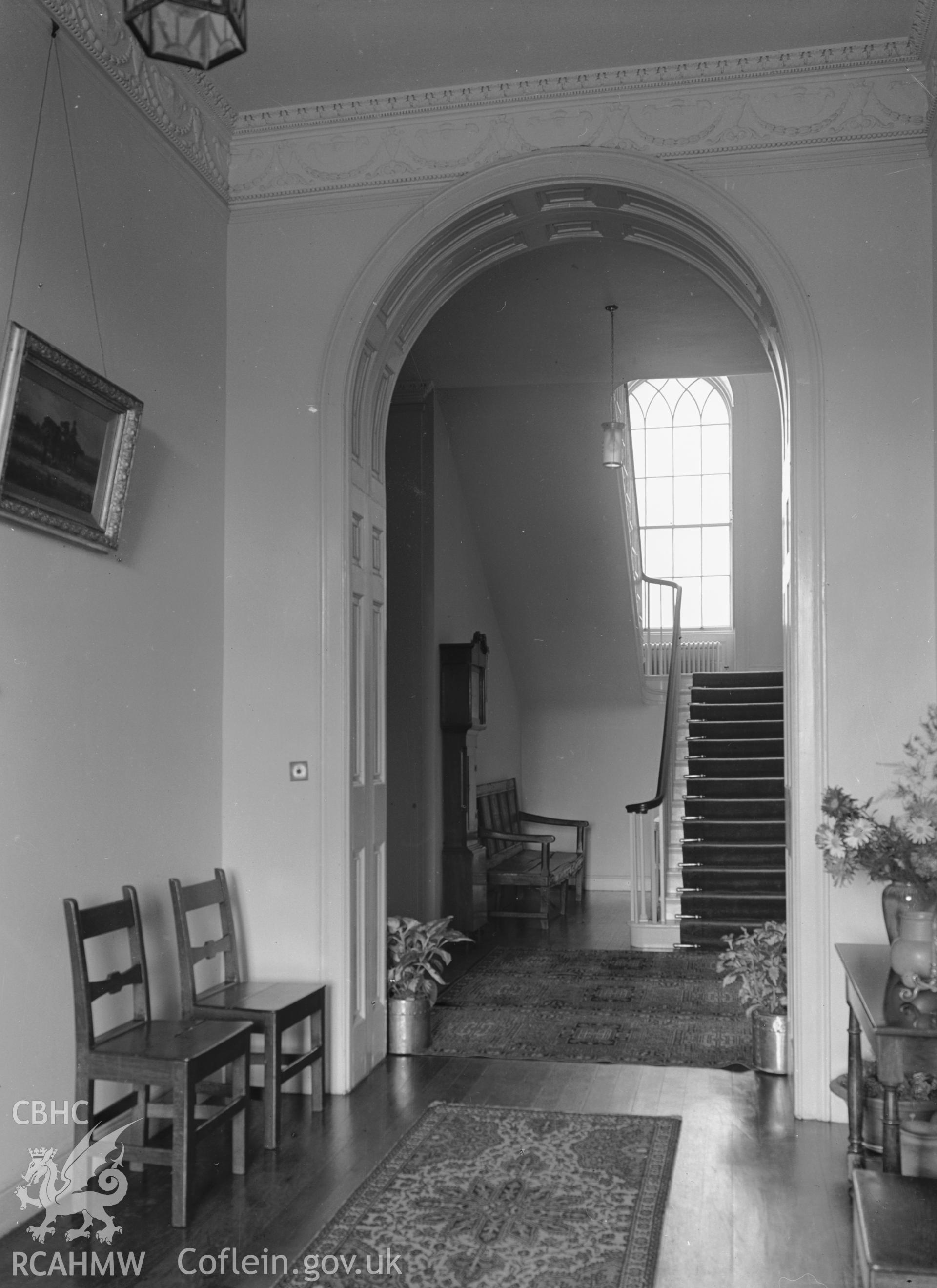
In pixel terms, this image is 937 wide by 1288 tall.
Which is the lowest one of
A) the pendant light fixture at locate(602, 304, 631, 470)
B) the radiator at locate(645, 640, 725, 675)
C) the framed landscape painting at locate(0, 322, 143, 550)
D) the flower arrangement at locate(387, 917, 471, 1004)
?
the flower arrangement at locate(387, 917, 471, 1004)

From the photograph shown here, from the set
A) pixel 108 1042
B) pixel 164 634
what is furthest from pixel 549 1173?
pixel 164 634

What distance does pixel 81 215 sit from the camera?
13.8ft

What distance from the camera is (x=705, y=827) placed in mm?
9492

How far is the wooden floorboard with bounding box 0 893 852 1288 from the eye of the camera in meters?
3.45

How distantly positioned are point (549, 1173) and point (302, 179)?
14.4 ft

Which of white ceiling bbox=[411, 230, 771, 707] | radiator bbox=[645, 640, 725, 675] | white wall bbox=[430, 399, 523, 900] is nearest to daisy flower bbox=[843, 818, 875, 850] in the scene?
Answer: white ceiling bbox=[411, 230, 771, 707]

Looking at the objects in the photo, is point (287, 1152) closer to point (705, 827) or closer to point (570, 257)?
point (570, 257)

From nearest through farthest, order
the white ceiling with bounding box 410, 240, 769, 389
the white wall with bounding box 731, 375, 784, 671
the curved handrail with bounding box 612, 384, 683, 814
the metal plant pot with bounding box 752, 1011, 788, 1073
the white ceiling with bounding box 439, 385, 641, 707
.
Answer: the metal plant pot with bounding box 752, 1011, 788, 1073 → the white ceiling with bounding box 410, 240, 769, 389 → the curved handrail with bounding box 612, 384, 683, 814 → the white ceiling with bounding box 439, 385, 641, 707 → the white wall with bounding box 731, 375, 784, 671

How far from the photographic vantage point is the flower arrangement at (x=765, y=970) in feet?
17.5

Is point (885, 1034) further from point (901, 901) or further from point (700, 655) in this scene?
point (700, 655)

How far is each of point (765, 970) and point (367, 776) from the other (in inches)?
80.6

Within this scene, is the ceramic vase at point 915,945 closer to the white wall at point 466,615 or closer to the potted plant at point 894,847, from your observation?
the potted plant at point 894,847

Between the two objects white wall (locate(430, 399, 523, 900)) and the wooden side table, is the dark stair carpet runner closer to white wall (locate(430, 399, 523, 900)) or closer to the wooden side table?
white wall (locate(430, 399, 523, 900))

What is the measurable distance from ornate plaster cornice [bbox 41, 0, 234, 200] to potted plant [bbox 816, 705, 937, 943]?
11.6 ft
